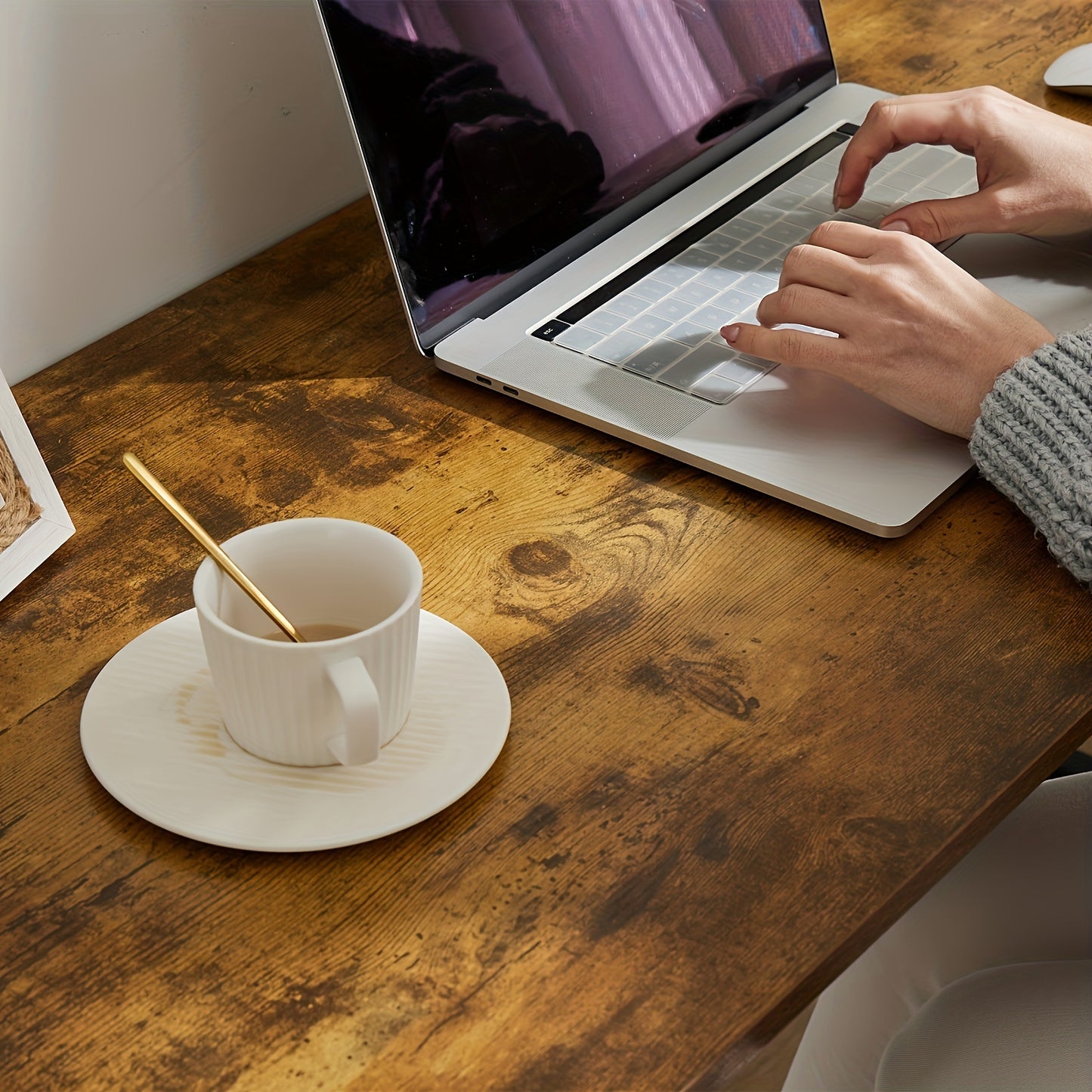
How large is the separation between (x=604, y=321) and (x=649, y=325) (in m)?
0.03

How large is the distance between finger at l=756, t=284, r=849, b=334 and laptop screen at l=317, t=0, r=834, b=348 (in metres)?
0.17

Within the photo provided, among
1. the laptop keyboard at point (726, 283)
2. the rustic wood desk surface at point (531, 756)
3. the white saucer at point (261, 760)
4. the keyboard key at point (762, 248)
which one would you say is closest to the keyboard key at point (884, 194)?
the laptop keyboard at point (726, 283)

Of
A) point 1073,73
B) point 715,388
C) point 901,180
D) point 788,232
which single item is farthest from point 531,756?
point 1073,73

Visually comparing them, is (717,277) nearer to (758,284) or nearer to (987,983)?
(758,284)

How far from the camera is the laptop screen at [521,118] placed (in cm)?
74

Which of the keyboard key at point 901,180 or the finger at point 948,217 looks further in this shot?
the keyboard key at point 901,180

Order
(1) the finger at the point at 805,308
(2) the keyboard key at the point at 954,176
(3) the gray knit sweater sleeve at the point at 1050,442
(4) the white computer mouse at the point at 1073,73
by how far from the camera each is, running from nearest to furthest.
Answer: (3) the gray knit sweater sleeve at the point at 1050,442
(1) the finger at the point at 805,308
(2) the keyboard key at the point at 954,176
(4) the white computer mouse at the point at 1073,73

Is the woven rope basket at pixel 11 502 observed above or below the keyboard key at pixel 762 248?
above

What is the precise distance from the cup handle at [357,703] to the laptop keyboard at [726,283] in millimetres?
343

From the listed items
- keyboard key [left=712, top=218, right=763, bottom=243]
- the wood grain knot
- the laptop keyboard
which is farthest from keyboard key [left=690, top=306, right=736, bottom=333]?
the wood grain knot

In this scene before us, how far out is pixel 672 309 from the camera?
0.79m

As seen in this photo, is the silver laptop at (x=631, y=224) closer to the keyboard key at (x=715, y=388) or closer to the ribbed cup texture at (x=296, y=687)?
the keyboard key at (x=715, y=388)

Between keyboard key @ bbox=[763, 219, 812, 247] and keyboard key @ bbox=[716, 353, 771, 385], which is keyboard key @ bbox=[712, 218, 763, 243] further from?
keyboard key @ bbox=[716, 353, 771, 385]

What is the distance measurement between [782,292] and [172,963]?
0.50 meters
